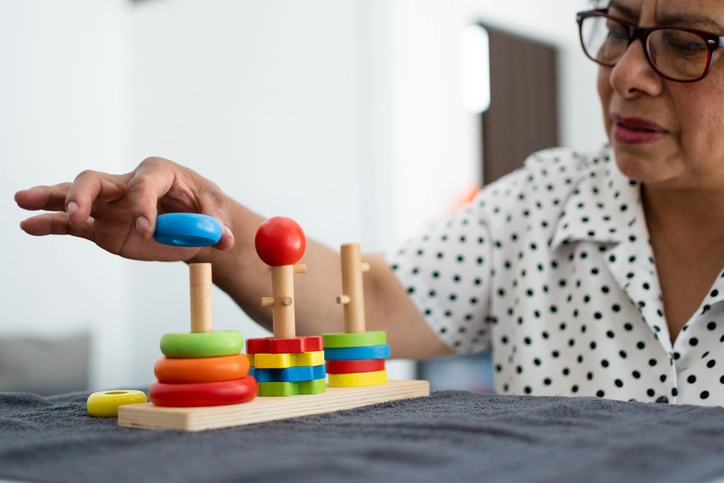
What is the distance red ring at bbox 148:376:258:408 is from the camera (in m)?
0.65

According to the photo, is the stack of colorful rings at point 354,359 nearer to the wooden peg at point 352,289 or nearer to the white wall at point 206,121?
the wooden peg at point 352,289

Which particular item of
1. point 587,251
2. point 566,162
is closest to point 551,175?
point 566,162

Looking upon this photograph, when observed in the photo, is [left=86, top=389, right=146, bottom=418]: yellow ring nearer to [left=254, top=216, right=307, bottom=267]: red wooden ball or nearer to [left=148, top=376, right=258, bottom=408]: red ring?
[left=148, top=376, right=258, bottom=408]: red ring

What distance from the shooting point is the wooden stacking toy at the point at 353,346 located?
781mm

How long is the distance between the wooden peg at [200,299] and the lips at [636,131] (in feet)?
1.92

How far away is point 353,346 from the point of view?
2.60 ft

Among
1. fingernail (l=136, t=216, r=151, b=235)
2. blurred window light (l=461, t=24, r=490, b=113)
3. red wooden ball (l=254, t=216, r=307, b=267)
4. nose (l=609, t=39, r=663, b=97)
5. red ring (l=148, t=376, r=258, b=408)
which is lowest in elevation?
red ring (l=148, t=376, r=258, b=408)

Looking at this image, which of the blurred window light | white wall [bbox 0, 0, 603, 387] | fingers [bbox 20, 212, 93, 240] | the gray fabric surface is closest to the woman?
fingers [bbox 20, 212, 93, 240]

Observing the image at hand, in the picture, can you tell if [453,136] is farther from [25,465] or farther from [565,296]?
[25,465]

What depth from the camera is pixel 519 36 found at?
4500 mm

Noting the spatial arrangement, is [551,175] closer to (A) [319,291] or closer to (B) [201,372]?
(A) [319,291]

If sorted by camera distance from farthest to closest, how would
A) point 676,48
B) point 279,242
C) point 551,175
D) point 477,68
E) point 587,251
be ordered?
point 477,68, point 551,175, point 587,251, point 676,48, point 279,242

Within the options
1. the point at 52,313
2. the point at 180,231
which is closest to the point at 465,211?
the point at 180,231

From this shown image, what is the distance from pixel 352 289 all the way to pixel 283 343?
0.39 feet
